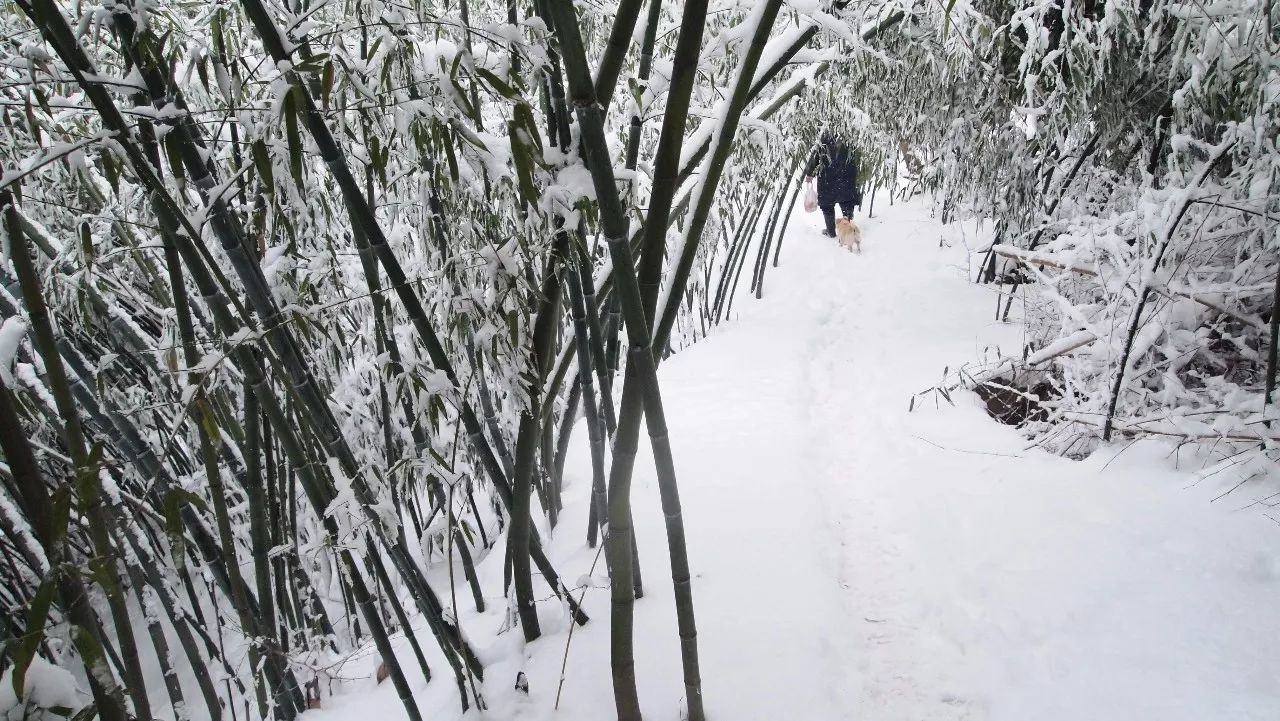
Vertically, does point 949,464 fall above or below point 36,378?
below

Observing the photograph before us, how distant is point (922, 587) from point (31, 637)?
6.66ft

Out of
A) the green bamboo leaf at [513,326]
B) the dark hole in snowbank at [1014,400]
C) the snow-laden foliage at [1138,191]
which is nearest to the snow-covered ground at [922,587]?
the dark hole in snowbank at [1014,400]

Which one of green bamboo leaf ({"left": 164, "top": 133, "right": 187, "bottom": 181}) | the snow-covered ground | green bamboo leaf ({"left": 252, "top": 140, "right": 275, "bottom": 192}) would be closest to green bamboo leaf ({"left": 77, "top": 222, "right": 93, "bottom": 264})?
green bamboo leaf ({"left": 164, "top": 133, "right": 187, "bottom": 181})

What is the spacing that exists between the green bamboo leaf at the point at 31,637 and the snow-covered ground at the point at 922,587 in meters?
0.96

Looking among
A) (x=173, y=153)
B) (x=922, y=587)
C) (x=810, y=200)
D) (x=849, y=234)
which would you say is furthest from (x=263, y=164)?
(x=810, y=200)

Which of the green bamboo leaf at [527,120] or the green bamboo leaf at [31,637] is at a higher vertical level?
the green bamboo leaf at [527,120]

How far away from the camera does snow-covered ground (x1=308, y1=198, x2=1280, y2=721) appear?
145 centimetres

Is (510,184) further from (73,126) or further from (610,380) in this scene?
(73,126)

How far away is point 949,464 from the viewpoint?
2.63 meters

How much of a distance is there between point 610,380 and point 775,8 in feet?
2.81

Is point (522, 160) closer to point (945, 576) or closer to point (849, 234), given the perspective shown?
point (945, 576)

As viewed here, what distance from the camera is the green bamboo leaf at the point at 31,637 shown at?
2.06ft

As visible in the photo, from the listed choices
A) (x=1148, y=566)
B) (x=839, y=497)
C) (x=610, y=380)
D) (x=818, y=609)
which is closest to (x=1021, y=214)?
(x=839, y=497)

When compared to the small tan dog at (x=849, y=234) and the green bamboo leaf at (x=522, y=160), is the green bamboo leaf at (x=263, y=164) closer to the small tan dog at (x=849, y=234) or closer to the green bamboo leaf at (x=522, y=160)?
the green bamboo leaf at (x=522, y=160)
